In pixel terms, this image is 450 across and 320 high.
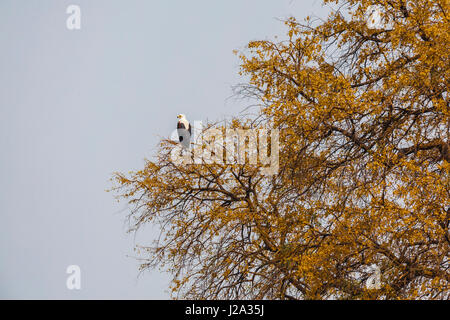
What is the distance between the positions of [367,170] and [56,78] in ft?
607

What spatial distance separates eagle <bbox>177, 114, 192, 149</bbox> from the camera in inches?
577

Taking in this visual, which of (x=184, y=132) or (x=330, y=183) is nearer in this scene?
(x=330, y=183)

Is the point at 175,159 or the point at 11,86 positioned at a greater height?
the point at 11,86

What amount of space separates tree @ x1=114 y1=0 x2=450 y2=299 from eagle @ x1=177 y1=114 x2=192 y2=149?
383mm

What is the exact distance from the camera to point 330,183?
1277cm

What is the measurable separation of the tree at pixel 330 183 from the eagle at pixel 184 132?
0.38 m

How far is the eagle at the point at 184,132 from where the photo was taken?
1466 centimetres

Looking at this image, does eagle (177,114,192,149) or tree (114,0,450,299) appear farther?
eagle (177,114,192,149)

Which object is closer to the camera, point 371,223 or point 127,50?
point 371,223

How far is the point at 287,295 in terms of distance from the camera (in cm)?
1212

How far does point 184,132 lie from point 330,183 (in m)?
3.43

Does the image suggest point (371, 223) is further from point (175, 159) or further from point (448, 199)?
point (175, 159)

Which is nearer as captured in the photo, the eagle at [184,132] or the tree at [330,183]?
the tree at [330,183]
